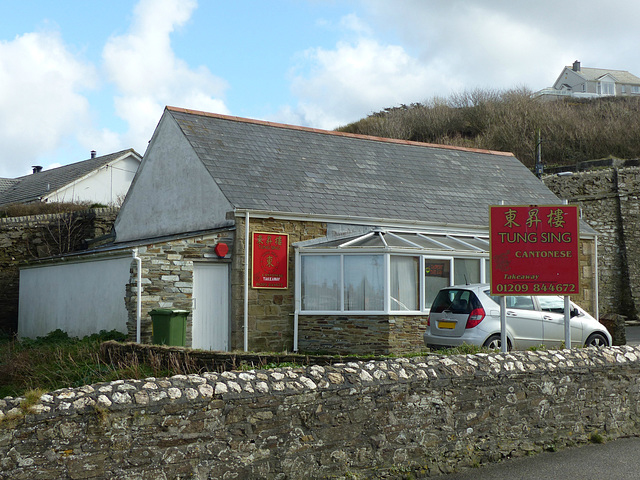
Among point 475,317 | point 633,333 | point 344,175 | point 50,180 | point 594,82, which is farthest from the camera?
point 594,82

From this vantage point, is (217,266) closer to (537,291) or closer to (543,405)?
(537,291)

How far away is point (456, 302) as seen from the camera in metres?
13.3

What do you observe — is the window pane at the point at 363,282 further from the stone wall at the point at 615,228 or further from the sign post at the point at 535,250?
the stone wall at the point at 615,228

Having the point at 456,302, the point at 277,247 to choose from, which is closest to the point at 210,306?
the point at 277,247

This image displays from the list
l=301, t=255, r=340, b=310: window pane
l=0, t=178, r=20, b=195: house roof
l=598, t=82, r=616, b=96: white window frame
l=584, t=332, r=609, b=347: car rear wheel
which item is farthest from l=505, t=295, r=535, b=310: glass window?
l=598, t=82, r=616, b=96: white window frame

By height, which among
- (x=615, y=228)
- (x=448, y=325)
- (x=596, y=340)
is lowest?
(x=596, y=340)

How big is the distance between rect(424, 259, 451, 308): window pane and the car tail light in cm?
328

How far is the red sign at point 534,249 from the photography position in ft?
32.7

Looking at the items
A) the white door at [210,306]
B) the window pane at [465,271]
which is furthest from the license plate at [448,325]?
the white door at [210,306]

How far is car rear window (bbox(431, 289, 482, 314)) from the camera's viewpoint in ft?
42.9

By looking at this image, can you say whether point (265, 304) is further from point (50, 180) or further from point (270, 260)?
point (50, 180)

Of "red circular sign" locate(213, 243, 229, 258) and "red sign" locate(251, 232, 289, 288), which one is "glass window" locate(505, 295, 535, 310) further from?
"red circular sign" locate(213, 243, 229, 258)

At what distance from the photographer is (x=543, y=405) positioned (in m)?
7.99

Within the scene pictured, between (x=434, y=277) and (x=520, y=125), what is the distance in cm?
2996
